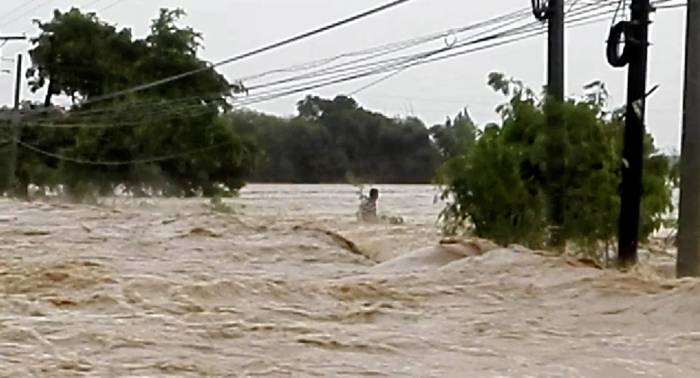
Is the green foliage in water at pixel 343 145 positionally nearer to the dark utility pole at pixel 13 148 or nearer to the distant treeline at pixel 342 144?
the distant treeline at pixel 342 144

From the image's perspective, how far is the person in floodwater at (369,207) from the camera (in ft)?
65.6

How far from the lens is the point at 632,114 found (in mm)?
10156

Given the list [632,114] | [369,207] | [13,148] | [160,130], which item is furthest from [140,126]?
[632,114]

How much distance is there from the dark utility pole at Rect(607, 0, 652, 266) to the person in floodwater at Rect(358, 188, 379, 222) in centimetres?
953

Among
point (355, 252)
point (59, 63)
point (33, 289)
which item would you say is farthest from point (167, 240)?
point (59, 63)

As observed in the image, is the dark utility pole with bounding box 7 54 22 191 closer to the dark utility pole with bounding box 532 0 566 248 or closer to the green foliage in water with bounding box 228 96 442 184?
the green foliage in water with bounding box 228 96 442 184

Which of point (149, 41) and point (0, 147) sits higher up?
point (149, 41)

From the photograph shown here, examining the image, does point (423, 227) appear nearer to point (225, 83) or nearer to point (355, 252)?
point (355, 252)

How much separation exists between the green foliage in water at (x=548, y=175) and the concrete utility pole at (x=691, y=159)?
1.79m

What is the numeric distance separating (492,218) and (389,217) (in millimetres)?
9058

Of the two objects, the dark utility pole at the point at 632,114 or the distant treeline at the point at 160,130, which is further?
the distant treeline at the point at 160,130

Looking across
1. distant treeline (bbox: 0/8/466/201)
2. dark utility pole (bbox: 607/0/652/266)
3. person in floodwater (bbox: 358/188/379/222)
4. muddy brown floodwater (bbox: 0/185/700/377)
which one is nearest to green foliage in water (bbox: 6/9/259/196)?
distant treeline (bbox: 0/8/466/201)

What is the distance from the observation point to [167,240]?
13938 mm

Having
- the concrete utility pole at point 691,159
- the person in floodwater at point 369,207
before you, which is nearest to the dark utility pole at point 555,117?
the concrete utility pole at point 691,159
